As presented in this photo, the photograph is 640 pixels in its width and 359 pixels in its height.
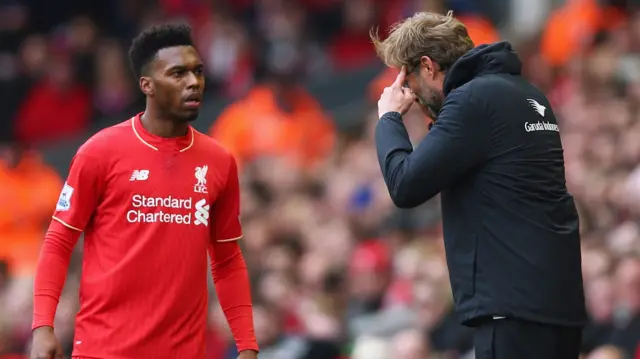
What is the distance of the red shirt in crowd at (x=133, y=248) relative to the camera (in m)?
5.73

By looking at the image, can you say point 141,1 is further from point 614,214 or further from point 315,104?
point 614,214

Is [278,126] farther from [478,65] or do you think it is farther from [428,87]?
[478,65]

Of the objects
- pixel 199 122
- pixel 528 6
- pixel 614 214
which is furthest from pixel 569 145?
pixel 199 122

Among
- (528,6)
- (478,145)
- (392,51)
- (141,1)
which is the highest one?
(141,1)


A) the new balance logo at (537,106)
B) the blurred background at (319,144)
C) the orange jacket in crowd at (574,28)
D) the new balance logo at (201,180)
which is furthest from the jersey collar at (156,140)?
the orange jacket in crowd at (574,28)

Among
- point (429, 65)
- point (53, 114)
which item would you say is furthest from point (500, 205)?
point (53, 114)

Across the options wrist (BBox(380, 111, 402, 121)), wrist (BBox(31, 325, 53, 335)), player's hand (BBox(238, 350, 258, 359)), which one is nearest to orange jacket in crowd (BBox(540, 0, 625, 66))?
wrist (BBox(380, 111, 402, 121))

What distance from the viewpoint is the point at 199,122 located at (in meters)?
14.2

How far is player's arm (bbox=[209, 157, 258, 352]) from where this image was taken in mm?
6035

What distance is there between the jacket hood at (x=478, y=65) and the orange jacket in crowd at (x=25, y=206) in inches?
273

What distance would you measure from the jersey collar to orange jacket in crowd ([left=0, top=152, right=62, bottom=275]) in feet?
19.9

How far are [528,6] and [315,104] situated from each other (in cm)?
228

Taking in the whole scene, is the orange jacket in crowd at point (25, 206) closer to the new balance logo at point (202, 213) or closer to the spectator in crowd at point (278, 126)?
the spectator in crowd at point (278, 126)

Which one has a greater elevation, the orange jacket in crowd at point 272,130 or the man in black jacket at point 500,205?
the orange jacket in crowd at point 272,130
